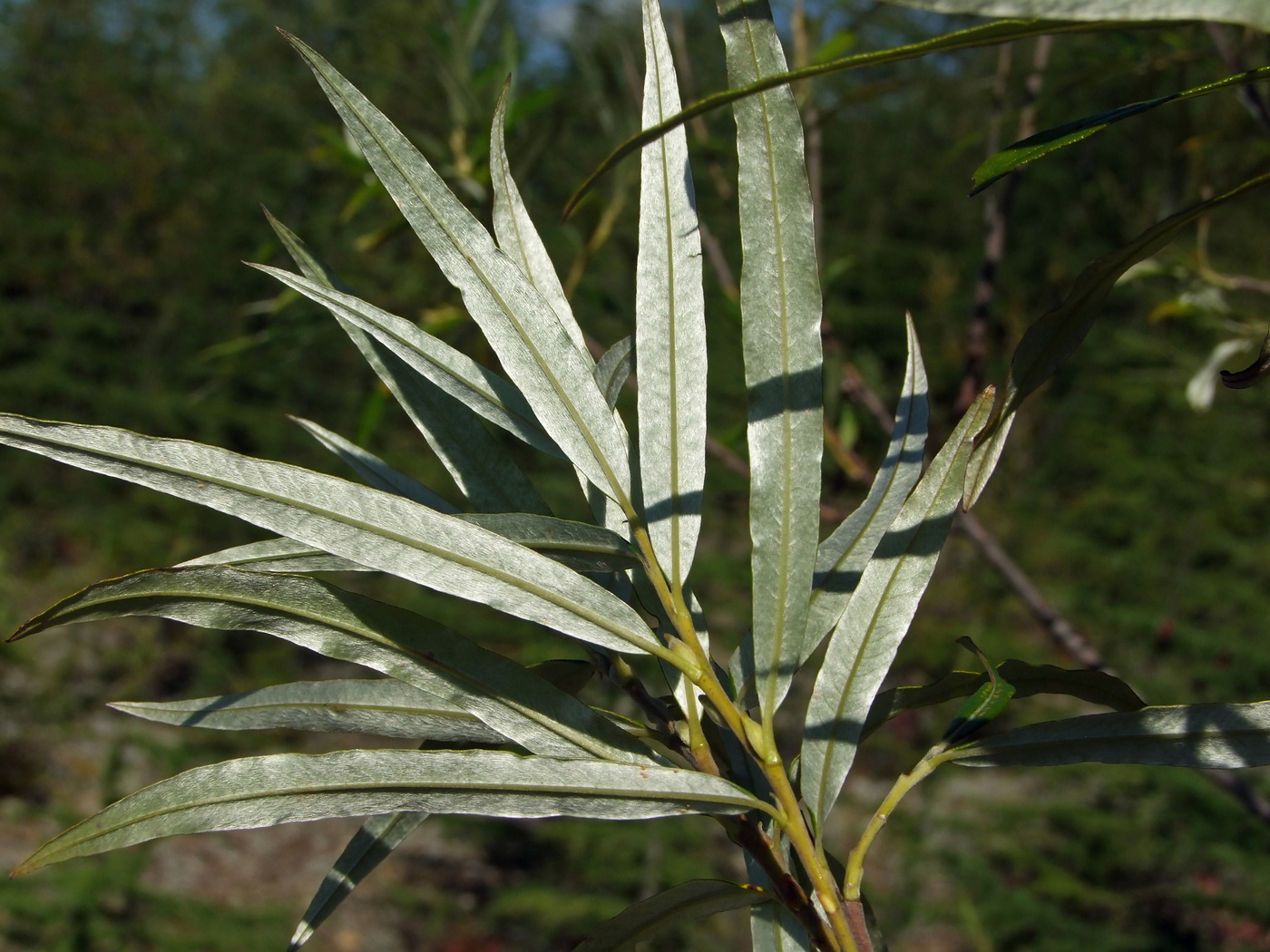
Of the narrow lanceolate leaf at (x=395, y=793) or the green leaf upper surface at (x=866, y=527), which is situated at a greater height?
the green leaf upper surface at (x=866, y=527)

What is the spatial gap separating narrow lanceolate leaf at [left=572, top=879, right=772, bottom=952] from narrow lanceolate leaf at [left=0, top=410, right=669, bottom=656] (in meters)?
0.11

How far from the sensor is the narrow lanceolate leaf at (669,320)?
1.16ft

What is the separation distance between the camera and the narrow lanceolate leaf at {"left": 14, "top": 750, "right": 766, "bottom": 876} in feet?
1.00

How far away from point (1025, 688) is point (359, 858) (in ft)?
0.98

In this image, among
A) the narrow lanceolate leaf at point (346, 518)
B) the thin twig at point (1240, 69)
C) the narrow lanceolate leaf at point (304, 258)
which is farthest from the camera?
the thin twig at point (1240, 69)

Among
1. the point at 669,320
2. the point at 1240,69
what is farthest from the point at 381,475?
the point at 1240,69

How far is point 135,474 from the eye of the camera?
0.30 metres

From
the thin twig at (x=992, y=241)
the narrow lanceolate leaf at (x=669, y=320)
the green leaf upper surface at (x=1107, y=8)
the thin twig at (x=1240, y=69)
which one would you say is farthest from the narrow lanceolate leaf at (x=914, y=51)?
the thin twig at (x=992, y=241)

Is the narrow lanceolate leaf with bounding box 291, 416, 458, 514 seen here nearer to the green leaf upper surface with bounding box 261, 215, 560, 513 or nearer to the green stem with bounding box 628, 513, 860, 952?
the green leaf upper surface with bounding box 261, 215, 560, 513

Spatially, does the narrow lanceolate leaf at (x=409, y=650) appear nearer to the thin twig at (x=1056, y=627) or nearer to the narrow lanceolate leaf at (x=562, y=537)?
the narrow lanceolate leaf at (x=562, y=537)

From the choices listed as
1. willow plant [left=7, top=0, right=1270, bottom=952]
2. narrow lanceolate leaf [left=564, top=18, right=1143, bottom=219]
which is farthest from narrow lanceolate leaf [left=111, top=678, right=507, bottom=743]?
narrow lanceolate leaf [left=564, top=18, right=1143, bottom=219]

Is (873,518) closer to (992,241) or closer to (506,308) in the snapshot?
(506,308)

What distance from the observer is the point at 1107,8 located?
8.1 inches

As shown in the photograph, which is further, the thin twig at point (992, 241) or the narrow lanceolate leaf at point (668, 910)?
the thin twig at point (992, 241)
